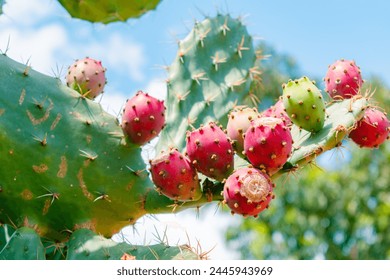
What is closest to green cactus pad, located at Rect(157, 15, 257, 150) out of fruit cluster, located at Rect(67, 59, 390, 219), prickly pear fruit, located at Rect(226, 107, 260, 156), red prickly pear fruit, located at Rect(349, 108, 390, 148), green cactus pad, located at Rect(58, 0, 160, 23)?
green cactus pad, located at Rect(58, 0, 160, 23)

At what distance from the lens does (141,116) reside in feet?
6.02

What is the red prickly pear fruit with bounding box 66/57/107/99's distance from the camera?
6.59 feet

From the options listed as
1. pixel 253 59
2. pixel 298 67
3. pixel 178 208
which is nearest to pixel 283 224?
pixel 298 67

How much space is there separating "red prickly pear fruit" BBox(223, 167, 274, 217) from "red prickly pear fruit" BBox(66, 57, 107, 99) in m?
0.67

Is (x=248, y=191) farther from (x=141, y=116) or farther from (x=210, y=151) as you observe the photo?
(x=141, y=116)

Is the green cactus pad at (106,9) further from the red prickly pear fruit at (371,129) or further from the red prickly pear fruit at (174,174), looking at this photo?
the red prickly pear fruit at (371,129)

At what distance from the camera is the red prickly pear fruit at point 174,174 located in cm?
164

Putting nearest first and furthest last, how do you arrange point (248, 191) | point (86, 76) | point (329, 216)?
point (248, 191)
point (86, 76)
point (329, 216)

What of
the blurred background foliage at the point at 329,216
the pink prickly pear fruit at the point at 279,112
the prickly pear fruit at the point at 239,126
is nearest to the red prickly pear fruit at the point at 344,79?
the pink prickly pear fruit at the point at 279,112

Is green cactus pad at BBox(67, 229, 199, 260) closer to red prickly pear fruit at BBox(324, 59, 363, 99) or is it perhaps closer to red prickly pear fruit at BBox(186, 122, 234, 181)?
red prickly pear fruit at BBox(186, 122, 234, 181)

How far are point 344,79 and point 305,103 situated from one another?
0.23 m

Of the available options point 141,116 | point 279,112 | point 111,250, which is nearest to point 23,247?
point 111,250

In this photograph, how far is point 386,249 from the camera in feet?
25.7

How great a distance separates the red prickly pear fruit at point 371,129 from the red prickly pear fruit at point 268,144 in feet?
0.99
